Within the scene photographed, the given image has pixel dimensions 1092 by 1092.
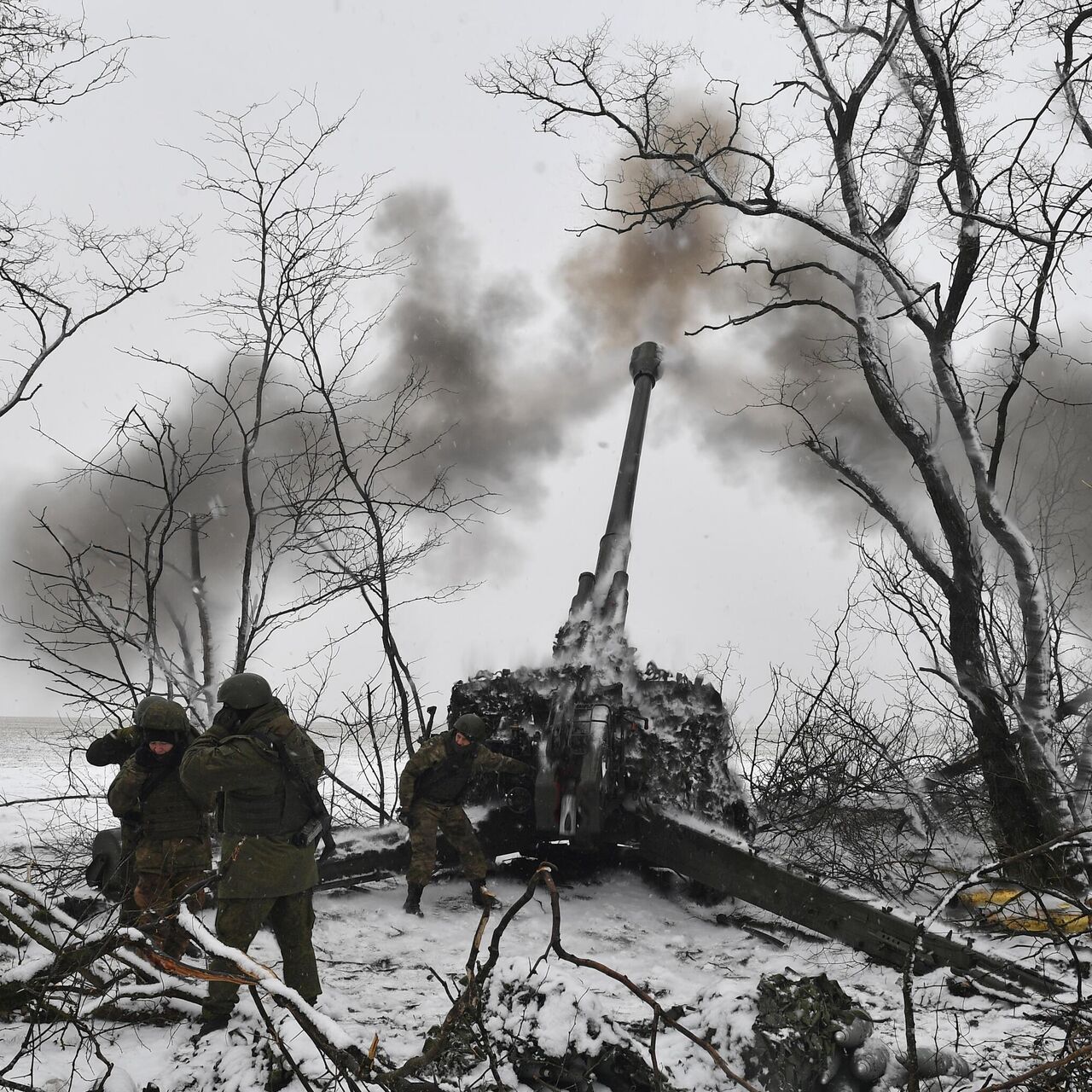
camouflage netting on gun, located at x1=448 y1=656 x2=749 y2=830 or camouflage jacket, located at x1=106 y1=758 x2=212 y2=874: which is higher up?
camouflage netting on gun, located at x1=448 y1=656 x2=749 y2=830

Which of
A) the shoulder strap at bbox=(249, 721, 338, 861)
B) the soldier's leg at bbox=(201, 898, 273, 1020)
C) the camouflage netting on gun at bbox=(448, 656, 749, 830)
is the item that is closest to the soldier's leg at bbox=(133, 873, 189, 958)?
the soldier's leg at bbox=(201, 898, 273, 1020)

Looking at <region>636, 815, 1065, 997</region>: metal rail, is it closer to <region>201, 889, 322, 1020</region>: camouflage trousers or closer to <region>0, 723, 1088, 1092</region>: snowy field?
<region>0, 723, 1088, 1092</region>: snowy field

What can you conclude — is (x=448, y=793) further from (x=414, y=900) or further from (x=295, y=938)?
(x=295, y=938)

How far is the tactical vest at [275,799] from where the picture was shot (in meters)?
4.38

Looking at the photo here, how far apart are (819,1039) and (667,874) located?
3.84 metres

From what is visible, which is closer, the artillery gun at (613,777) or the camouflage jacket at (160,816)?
the camouflage jacket at (160,816)

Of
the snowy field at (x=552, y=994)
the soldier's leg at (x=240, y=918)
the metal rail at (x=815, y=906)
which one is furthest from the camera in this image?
the metal rail at (x=815, y=906)

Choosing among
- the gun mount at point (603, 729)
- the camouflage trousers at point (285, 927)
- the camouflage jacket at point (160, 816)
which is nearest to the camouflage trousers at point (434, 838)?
the gun mount at point (603, 729)

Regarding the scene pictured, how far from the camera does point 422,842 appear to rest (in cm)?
625

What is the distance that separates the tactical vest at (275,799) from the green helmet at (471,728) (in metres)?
1.91

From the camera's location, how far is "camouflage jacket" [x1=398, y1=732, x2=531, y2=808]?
6348mm

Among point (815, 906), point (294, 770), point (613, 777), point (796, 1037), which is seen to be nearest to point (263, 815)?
point (294, 770)

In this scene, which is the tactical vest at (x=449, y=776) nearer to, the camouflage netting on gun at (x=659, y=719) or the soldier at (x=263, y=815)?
the camouflage netting on gun at (x=659, y=719)

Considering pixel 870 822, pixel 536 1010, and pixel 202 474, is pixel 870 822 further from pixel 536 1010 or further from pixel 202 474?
pixel 202 474
